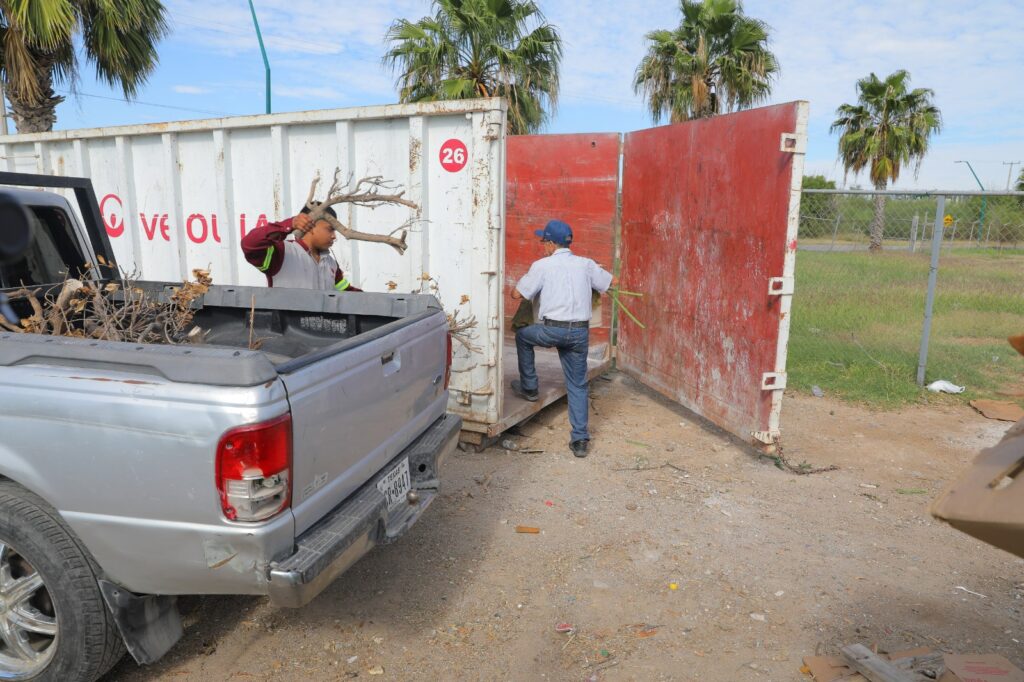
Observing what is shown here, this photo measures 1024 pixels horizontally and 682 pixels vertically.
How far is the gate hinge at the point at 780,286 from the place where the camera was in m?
4.77

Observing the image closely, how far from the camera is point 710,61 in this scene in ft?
60.9

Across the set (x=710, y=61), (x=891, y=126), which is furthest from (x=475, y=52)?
(x=891, y=126)

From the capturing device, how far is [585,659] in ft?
9.64

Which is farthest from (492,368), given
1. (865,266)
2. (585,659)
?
(865,266)

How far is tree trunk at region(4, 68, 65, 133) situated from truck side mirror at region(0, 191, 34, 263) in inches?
378

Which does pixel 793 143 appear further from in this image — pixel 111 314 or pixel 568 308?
pixel 111 314

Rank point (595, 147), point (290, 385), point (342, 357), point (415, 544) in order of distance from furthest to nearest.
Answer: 1. point (595, 147)
2. point (415, 544)
3. point (342, 357)
4. point (290, 385)

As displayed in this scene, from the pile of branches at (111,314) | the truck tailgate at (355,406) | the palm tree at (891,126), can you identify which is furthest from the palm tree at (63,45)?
the palm tree at (891,126)

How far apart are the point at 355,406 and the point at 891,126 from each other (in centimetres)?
2702

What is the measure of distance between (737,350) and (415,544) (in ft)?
9.46

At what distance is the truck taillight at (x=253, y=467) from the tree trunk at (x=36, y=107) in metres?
11.9

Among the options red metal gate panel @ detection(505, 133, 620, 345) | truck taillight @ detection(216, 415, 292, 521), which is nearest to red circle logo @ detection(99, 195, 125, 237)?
red metal gate panel @ detection(505, 133, 620, 345)

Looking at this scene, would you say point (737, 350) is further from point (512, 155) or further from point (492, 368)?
point (512, 155)

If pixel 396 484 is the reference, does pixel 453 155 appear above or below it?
above
